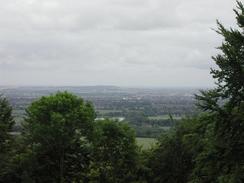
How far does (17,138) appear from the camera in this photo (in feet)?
146

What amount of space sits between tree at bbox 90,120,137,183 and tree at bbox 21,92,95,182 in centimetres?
144

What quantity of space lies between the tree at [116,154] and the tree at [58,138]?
1443 mm

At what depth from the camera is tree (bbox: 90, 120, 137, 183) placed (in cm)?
3666

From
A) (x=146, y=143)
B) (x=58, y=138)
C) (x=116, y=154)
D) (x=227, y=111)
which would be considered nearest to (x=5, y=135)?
(x=58, y=138)

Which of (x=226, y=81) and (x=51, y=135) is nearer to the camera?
(x=226, y=81)

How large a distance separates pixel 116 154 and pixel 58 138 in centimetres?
529

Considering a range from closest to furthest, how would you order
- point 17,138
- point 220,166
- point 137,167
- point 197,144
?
1. point 220,166
2. point 197,144
3. point 137,167
4. point 17,138

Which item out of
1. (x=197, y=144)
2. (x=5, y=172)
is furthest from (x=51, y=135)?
(x=197, y=144)

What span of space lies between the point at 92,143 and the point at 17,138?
9.91m

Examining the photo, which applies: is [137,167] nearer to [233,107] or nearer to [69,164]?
[69,164]

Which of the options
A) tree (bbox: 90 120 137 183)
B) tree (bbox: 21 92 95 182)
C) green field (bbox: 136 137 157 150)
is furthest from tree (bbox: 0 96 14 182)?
green field (bbox: 136 137 157 150)

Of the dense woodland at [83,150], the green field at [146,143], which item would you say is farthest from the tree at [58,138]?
the green field at [146,143]

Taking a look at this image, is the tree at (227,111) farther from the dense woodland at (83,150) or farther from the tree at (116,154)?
the tree at (116,154)

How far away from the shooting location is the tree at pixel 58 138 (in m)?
38.1
